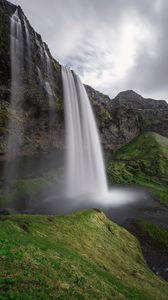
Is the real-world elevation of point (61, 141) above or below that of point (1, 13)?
below

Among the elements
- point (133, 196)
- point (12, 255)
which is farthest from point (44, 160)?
point (12, 255)

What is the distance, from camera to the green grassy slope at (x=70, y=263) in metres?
14.0

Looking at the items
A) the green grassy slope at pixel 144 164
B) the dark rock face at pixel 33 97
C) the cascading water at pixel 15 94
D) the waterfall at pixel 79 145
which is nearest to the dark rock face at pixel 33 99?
the dark rock face at pixel 33 97

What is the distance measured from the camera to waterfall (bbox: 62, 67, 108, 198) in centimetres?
9019

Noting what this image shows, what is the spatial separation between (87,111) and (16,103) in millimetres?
34186

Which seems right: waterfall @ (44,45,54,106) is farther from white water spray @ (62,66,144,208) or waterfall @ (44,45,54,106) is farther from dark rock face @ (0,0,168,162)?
white water spray @ (62,66,144,208)

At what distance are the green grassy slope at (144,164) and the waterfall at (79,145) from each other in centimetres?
971

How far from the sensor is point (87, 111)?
101m

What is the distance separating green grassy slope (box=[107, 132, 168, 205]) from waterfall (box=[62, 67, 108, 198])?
9.71 meters

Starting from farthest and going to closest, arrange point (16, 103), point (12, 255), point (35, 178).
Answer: point (35, 178), point (16, 103), point (12, 255)

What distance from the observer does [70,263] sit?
19594mm

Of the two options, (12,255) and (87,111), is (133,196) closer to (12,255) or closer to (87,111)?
(87,111)

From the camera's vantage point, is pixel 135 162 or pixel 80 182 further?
pixel 135 162

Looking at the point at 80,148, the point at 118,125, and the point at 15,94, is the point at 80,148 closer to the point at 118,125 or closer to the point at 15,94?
the point at 15,94
